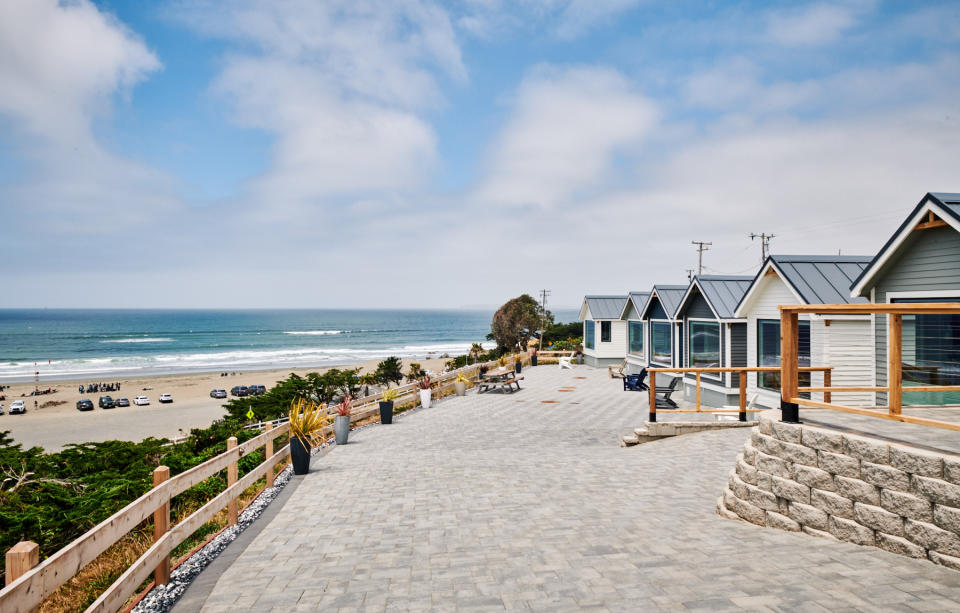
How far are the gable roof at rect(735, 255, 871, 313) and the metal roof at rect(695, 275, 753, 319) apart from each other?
1.81 m

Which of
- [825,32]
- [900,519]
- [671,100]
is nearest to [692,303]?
[671,100]

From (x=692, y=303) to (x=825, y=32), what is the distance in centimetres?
881

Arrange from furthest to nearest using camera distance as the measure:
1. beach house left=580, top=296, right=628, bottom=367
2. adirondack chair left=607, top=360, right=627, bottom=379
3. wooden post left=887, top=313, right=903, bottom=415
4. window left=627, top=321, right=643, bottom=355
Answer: beach house left=580, top=296, right=628, bottom=367, window left=627, top=321, right=643, bottom=355, adirondack chair left=607, top=360, right=627, bottom=379, wooden post left=887, top=313, right=903, bottom=415

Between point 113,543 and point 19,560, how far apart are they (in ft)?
4.07

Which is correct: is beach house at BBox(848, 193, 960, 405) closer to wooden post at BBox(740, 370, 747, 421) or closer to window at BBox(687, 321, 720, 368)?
wooden post at BBox(740, 370, 747, 421)

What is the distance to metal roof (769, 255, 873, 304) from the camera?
1250 cm

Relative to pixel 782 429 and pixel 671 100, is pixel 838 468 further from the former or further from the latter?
pixel 671 100

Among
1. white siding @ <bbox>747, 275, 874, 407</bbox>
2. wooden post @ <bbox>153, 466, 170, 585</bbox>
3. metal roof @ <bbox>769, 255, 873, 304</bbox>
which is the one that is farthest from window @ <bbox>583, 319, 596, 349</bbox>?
wooden post @ <bbox>153, 466, 170, 585</bbox>

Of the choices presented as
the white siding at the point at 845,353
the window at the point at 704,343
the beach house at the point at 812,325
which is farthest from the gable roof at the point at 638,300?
the white siding at the point at 845,353

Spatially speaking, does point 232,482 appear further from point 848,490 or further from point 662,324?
point 662,324

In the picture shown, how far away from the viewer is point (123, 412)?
119 ft

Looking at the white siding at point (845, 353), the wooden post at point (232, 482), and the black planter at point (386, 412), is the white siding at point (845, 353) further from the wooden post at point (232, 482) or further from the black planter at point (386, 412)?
the wooden post at point (232, 482)

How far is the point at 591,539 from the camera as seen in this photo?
5.55 meters

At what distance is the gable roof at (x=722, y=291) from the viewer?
1620 centimetres
